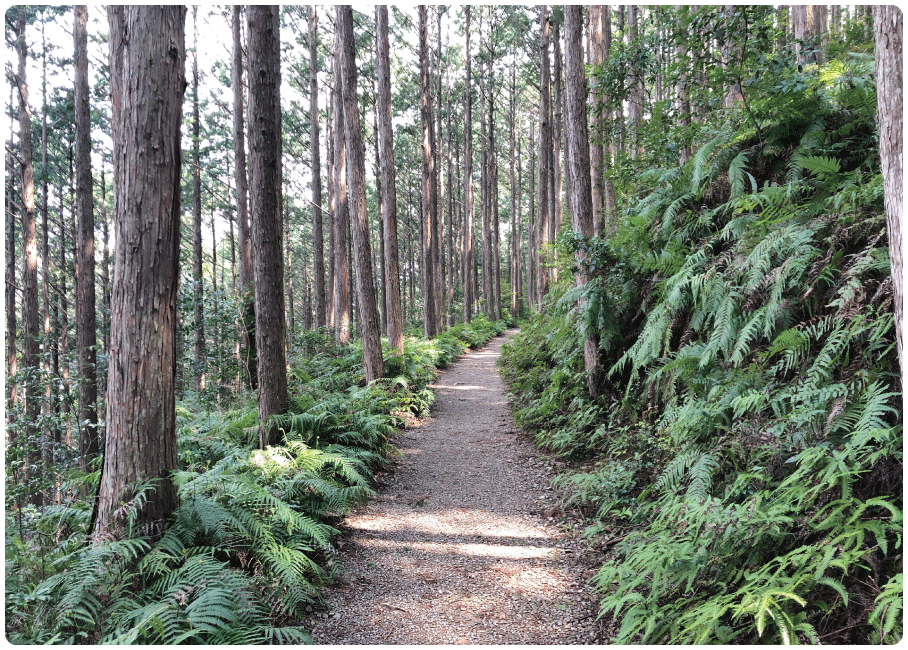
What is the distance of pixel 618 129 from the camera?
350 inches

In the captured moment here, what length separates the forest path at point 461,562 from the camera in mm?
3127

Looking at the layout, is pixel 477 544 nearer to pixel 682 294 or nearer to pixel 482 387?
pixel 682 294

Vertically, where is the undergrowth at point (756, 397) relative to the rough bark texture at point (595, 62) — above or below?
below

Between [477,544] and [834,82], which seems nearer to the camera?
[477,544]

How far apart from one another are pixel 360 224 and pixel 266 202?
383 cm

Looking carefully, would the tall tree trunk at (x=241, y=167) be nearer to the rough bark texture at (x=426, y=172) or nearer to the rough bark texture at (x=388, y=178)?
the rough bark texture at (x=388, y=178)

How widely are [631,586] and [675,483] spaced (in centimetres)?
104

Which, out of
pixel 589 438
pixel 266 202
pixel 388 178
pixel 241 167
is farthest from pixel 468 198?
pixel 589 438

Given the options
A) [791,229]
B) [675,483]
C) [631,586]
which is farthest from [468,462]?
[791,229]

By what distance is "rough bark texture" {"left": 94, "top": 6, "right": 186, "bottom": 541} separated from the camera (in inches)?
124

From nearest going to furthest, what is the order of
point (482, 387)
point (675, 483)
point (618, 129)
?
point (675, 483) < point (618, 129) < point (482, 387)

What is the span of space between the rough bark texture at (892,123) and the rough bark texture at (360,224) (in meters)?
7.61

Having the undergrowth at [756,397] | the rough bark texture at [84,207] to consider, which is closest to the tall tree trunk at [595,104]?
the undergrowth at [756,397]

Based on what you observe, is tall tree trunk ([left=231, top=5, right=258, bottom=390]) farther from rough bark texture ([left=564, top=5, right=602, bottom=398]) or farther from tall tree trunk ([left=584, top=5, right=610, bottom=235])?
tall tree trunk ([left=584, top=5, right=610, bottom=235])
